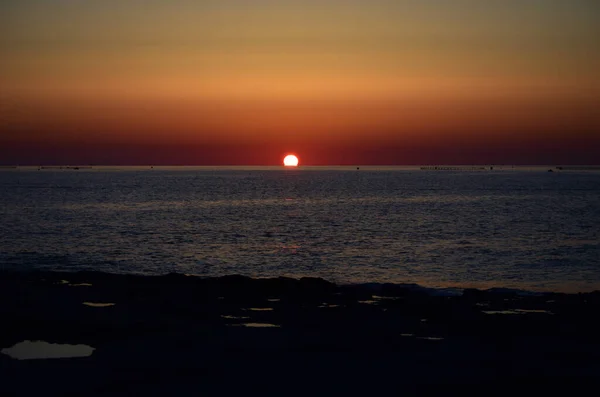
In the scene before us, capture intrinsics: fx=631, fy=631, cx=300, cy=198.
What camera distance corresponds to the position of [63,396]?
13266 millimetres

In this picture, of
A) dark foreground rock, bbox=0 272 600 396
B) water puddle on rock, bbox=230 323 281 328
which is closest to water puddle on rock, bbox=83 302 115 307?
dark foreground rock, bbox=0 272 600 396

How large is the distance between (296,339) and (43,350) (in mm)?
6812

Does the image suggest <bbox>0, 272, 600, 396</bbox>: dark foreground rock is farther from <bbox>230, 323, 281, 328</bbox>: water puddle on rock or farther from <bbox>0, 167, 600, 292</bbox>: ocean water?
<bbox>0, 167, 600, 292</bbox>: ocean water

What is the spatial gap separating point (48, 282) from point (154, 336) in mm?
12036

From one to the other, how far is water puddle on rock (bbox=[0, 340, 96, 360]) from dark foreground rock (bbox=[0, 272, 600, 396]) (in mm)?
378

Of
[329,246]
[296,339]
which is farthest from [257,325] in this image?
[329,246]

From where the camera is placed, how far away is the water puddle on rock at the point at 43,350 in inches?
636

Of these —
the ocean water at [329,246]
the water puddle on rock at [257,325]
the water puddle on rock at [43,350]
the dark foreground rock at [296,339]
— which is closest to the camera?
the dark foreground rock at [296,339]

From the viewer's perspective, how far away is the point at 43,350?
1670 cm

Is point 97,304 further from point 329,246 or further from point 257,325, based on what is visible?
point 329,246

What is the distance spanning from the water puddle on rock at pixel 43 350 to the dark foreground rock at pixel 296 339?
0.38 m

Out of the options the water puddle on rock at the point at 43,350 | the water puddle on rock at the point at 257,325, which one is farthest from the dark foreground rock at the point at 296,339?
the water puddle on rock at the point at 43,350

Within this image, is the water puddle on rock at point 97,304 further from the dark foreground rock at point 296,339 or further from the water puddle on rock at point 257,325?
the water puddle on rock at point 257,325

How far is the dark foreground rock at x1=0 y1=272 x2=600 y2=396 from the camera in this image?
14.2m
